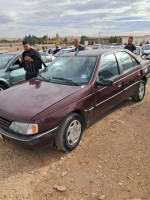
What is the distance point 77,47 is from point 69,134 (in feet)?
15.3

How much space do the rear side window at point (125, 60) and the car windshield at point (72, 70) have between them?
2.91 feet

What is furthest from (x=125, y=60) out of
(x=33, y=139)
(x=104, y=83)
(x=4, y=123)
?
(x=4, y=123)

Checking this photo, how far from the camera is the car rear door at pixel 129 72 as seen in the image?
162 inches

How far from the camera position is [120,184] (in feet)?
7.68

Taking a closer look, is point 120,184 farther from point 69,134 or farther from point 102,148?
point 69,134

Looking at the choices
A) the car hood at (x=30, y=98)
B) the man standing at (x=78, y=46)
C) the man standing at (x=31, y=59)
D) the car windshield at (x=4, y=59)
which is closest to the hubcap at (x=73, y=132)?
the car hood at (x=30, y=98)

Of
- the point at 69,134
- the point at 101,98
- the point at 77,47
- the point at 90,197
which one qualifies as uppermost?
the point at 77,47

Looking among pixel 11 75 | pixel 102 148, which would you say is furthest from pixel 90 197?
pixel 11 75

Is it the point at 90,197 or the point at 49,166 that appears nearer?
the point at 90,197

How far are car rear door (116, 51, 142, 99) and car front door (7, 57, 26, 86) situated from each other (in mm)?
3227

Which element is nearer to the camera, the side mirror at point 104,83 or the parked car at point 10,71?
the side mirror at point 104,83

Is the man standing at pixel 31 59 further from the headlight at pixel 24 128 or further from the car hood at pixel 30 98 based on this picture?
the headlight at pixel 24 128

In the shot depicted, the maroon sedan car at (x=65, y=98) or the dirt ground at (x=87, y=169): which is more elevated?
the maroon sedan car at (x=65, y=98)

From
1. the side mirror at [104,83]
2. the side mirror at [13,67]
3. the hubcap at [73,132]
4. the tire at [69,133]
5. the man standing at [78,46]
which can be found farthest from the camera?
the man standing at [78,46]
